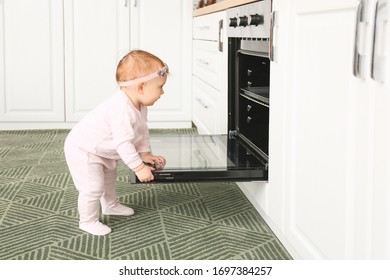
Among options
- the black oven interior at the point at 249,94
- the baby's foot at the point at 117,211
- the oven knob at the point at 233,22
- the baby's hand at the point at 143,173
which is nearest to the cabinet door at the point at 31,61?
the black oven interior at the point at 249,94

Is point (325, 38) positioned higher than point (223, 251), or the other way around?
point (325, 38)

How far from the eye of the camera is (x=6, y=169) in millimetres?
2982

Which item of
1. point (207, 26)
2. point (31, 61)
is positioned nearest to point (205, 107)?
point (207, 26)

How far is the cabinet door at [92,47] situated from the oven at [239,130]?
1726 mm

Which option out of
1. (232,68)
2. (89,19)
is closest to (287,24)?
(232,68)

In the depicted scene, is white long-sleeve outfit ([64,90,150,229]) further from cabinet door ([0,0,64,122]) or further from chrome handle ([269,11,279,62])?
cabinet door ([0,0,64,122])

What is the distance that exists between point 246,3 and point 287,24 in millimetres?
593

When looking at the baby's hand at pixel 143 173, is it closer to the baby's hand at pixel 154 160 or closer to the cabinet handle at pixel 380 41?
the baby's hand at pixel 154 160

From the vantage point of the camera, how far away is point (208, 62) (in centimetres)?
330

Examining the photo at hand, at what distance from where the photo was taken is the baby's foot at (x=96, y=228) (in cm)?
200

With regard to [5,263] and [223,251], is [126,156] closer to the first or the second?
[223,251]

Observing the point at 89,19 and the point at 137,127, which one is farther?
the point at 89,19

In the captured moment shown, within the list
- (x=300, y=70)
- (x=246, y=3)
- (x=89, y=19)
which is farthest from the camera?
(x=89, y=19)

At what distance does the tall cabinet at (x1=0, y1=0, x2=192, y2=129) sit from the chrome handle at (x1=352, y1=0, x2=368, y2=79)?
3.11 meters
